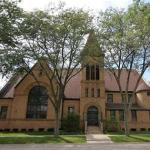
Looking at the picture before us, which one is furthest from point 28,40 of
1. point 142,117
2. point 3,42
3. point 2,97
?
point 142,117

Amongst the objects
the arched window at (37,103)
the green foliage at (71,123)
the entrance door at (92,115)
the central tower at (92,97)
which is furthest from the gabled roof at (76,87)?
the green foliage at (71,123)

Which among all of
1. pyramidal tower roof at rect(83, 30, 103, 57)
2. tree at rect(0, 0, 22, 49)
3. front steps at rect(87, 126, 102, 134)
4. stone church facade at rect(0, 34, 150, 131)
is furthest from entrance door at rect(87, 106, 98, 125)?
tree at rect(0, 0, 22, 49)

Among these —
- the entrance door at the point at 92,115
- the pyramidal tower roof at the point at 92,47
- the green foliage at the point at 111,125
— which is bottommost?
the green foliage at the point at 111,125

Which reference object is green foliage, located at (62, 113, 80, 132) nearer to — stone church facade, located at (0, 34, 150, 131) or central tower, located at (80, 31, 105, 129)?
stone church facade, located at (0, 34, 150, 131)

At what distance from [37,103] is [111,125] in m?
12.3

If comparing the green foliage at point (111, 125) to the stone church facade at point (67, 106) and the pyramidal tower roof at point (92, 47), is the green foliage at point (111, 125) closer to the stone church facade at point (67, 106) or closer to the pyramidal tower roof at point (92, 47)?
the stone church facade at point (67, 106)

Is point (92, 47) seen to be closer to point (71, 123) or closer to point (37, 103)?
point (71, 123)

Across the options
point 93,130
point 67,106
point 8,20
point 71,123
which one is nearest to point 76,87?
point 67,106

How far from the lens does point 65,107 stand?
4034 centimetres

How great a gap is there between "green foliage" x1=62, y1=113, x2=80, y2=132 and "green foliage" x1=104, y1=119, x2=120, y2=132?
451cm

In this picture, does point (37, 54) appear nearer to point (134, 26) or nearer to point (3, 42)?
point (3, 42)

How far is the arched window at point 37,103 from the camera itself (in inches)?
1544

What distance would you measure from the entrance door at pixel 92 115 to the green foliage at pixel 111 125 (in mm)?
2031

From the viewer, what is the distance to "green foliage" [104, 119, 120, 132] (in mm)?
37781
